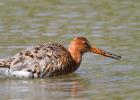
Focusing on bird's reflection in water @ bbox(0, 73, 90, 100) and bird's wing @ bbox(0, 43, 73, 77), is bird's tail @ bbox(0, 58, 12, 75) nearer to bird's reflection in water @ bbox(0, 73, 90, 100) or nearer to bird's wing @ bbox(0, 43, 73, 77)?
bird's wing @ bbox(0, 43, 73, 77)

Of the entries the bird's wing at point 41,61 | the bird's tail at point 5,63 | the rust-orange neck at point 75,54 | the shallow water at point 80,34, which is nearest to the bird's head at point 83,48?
the rust-orange neck at point 75,54

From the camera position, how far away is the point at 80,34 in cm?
1686

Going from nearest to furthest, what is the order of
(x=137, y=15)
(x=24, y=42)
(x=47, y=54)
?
(x=47, y=54) < (x=24, y=42) < (x=137, y=15)

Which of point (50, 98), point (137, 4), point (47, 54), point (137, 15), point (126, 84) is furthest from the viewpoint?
point (137, 4)

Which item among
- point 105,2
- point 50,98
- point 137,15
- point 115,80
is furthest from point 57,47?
point 105,2

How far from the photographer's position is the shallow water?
12.6m

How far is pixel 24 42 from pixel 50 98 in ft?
14.2

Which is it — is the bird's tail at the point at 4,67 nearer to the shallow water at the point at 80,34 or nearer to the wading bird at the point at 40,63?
the wading bird at the point at 40,63

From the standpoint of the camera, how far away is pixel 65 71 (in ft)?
47.0

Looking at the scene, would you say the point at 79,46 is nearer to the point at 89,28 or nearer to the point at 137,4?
the point at 89,28

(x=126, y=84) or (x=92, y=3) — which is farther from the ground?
(x=92, y=3)

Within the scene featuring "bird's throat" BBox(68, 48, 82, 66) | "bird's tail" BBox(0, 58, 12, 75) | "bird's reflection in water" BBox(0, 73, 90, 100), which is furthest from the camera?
"bird's throat" BBox(68, 48, 82, 66)

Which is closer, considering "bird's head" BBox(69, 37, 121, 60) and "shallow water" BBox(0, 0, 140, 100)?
"shallow water" BBox(0, 0, 140, 100)

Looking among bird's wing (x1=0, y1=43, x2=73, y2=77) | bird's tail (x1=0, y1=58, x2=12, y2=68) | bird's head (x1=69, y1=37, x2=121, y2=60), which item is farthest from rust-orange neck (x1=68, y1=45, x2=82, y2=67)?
bird's tail (x1=0, y1=58, x2=12, y2=68)
